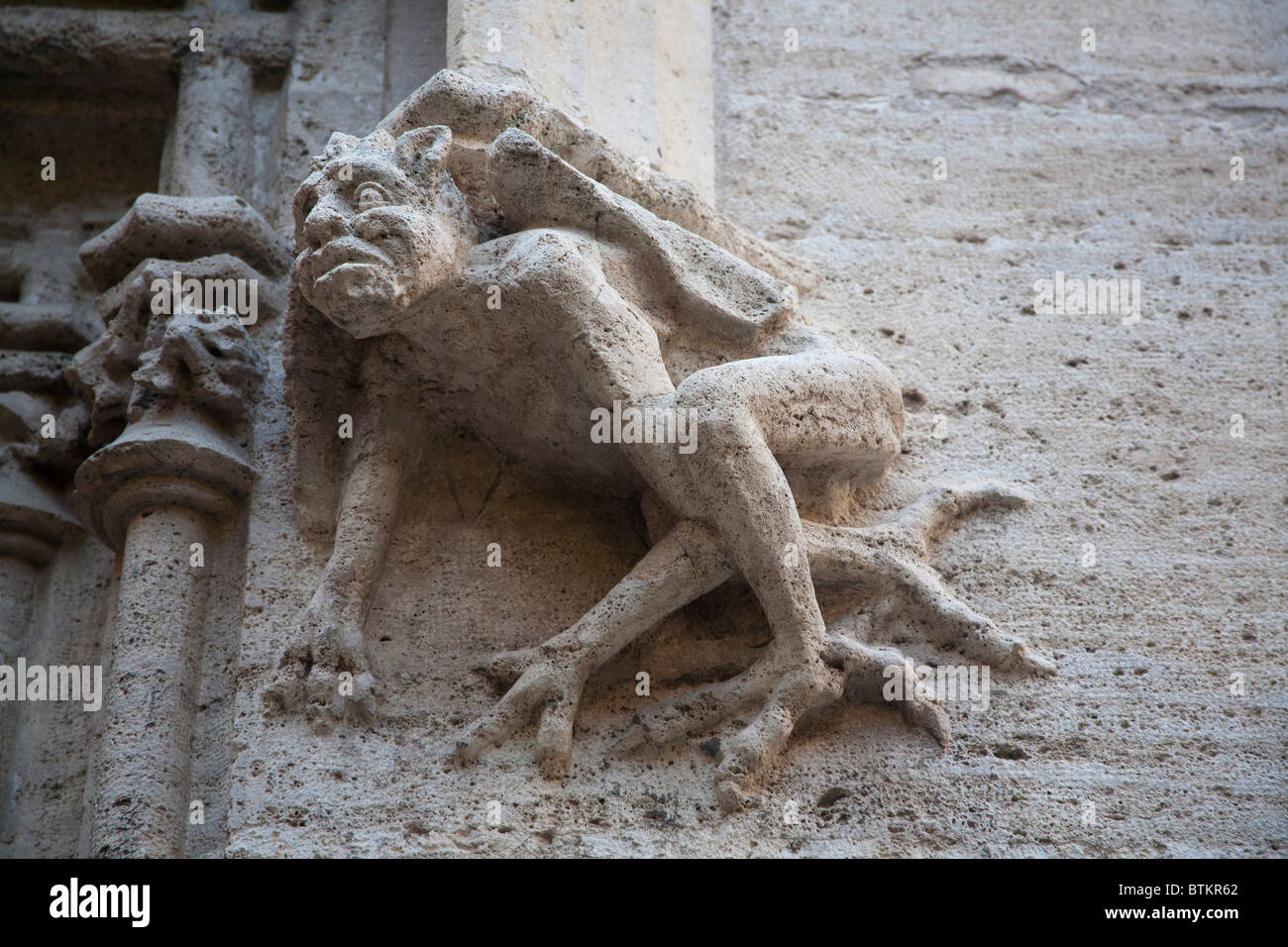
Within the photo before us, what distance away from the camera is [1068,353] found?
3844 mm

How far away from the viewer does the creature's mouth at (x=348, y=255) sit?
2998 mm

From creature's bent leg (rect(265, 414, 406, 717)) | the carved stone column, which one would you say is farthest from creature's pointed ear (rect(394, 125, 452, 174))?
the carved stone column

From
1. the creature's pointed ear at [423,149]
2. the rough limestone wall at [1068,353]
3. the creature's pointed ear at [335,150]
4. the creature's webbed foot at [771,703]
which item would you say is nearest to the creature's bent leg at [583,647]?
the creature's webbed foot at [771,703]

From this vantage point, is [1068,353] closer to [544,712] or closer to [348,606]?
[544,712]

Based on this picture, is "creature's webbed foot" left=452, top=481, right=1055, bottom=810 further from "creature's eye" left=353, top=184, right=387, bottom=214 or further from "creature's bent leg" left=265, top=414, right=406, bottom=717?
"creature's eye" left=353, top=184, right=387, bottom=214

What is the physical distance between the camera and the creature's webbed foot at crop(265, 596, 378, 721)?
301 centimetres


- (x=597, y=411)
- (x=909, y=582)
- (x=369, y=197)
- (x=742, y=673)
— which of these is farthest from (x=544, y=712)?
(x=369, y=197)

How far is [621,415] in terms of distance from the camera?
3072 mm

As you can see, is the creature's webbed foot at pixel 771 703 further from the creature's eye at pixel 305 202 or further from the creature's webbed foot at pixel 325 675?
the creature's eye at pixel 305 202

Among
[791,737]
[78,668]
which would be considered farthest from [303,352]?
[791,737]

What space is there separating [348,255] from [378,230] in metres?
0.08

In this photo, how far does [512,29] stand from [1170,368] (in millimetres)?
1812

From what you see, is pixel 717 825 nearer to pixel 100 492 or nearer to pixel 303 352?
pixel 303 352

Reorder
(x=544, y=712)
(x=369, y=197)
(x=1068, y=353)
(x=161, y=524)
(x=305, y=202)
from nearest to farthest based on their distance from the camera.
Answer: (x=544, y=712) → (x=369, y=197) → (x=305, y=202) → (x=161, y=524) → (x=1068, y=353)
